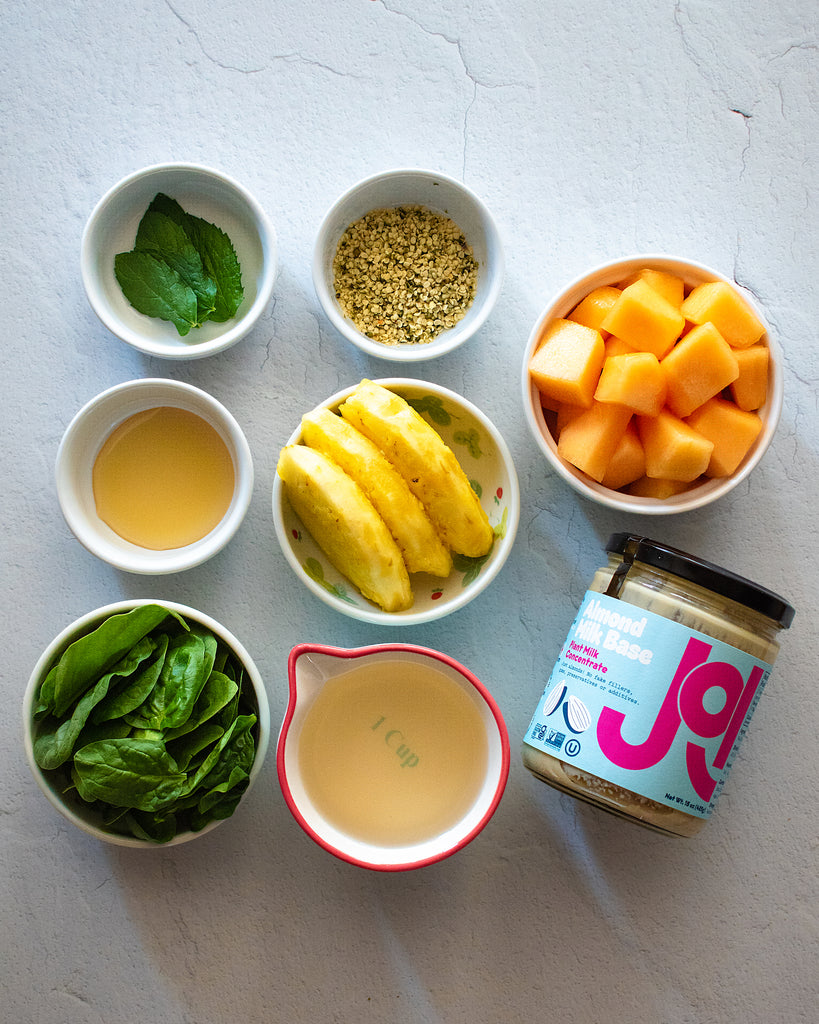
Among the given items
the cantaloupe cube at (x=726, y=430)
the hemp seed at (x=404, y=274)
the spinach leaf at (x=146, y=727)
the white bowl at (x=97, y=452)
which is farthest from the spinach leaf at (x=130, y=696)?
the cantaloupe cube at (x=726, y=430)

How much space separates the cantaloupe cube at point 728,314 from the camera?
3.45 feet

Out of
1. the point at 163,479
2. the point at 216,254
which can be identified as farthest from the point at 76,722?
the point at 216,254

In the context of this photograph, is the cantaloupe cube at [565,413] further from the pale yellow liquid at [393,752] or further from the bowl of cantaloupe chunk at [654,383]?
the pale yellow liquid at [393,752]

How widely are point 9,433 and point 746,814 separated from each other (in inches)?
49.5

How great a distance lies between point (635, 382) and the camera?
1014 millimetres

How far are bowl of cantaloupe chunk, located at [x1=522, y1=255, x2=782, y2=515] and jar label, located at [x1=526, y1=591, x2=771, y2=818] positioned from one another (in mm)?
192

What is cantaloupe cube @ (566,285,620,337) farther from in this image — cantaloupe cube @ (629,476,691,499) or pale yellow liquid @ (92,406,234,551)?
pale yellow liquid @ (92,406,234,551)

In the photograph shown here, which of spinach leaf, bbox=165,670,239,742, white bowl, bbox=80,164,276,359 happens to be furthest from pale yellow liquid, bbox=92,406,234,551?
Answer: spinach leaf, bbox=165,670,239,742

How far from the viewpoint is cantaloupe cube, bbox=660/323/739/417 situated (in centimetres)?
102

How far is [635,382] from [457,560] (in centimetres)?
35

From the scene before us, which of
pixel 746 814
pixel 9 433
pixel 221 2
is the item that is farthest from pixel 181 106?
pixel 746 814

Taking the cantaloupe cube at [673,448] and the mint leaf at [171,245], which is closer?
the cantaloupe cube at [673,448]

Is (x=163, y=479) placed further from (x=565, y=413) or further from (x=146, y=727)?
(x=565, y=413)

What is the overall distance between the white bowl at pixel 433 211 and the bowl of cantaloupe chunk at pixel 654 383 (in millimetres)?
121
